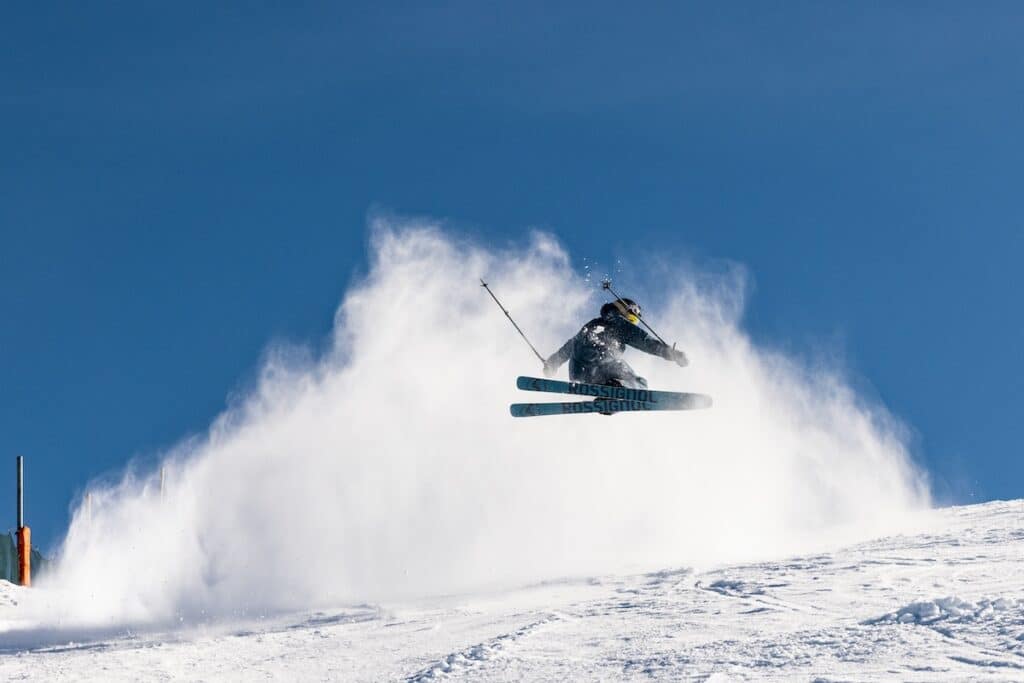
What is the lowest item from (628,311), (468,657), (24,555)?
(468,657)

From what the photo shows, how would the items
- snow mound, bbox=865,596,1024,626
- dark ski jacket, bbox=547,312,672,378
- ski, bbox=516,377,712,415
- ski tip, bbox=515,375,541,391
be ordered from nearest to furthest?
snow mound, bbox=865,596,1024,626 → ski, bbox=516,377,712,415 → dark ski jacket, bbox=547,312,672,378 → ski tip, bbox=515,375,541,391

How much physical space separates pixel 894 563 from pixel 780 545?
4.91 meters

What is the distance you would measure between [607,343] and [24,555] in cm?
1795

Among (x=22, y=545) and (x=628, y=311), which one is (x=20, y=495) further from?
(x=628, y=311)

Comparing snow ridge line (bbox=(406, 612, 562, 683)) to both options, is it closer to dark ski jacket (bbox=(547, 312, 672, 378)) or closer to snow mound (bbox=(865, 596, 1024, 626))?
snow mound (bbox=(865, 596, 1024, 626))

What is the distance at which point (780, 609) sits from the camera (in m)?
13.5

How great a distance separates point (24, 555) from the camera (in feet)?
99.6

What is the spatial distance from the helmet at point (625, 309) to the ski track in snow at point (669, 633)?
11.7ft

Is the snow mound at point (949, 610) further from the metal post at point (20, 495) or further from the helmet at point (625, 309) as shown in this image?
the metal post at point (20, 495)

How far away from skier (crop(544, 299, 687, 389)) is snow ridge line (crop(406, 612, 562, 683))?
5.12 meters

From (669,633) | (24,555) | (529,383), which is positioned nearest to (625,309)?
(529,383)

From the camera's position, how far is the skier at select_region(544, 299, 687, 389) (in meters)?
18.3

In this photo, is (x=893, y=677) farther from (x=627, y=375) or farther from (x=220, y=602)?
(x=220, y=602)

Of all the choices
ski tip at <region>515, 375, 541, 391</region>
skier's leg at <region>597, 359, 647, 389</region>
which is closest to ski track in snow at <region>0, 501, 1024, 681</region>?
skier's leg at <region>597, 359, 647, 389</region>
